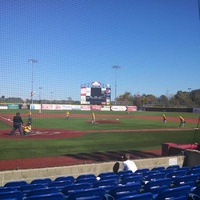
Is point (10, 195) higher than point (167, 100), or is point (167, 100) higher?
point (167, 100)

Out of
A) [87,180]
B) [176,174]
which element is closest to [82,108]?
[176,174]

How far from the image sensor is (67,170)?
769cm

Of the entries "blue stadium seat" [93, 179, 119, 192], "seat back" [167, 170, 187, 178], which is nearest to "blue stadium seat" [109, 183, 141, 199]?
"blue stadium seat" [93, 179, 119, 192]

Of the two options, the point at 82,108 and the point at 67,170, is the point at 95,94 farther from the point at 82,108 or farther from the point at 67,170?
the point at 67,170

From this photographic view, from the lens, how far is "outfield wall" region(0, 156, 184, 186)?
700 cm

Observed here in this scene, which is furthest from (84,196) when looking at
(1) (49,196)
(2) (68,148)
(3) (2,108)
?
(3) (2,108)

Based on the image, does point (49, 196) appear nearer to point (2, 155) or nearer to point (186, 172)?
point (186, 172)

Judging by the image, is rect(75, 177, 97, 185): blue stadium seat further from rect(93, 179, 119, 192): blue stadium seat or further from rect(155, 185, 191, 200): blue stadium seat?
rect(155, 185, 191, 200): blue stadium seat

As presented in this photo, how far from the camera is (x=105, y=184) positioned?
16.3ft

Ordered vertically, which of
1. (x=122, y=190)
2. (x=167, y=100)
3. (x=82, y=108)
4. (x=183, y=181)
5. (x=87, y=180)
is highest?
(x=167, y=100)

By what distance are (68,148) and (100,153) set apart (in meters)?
2.35

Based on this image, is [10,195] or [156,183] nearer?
[10,195]

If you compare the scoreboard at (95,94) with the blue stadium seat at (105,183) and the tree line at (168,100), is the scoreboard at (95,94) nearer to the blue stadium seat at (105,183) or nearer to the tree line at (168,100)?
the tree line at (168,100)

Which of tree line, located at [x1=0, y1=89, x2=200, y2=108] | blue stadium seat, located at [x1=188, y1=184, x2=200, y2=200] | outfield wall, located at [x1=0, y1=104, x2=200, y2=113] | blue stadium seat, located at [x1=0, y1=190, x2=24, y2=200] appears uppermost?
tree line, located at [x1=0, y1=89, x2=200, y2=108]
